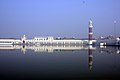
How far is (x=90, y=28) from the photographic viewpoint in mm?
59625

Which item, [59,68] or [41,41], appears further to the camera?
[41,41]

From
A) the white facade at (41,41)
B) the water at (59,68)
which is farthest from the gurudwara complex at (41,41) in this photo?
the water at (59,68)

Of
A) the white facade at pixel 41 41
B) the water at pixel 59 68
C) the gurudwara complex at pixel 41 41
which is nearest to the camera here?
the water at pixel 59 68

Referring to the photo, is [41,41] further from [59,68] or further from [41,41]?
[59,68]

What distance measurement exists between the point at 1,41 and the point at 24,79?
73.3 metres

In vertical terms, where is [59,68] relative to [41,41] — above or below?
below

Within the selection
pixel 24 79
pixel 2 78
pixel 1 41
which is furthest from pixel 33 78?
pixel 1 41

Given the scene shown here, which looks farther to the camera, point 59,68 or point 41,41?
point 41,41

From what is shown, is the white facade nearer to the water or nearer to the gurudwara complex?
the gurudwara complex

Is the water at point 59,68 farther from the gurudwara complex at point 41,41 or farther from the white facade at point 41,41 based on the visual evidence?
the white facade at point 41,41

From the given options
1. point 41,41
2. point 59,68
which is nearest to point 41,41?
point 41,41

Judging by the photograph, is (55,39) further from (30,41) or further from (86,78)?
(86,78)

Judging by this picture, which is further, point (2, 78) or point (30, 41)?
point (30, 41)

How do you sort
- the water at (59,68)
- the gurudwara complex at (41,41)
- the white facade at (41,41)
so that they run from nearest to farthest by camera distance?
the water at (59,68) < the gurudwara complex at (41,41) < the white facade at (41,41)
